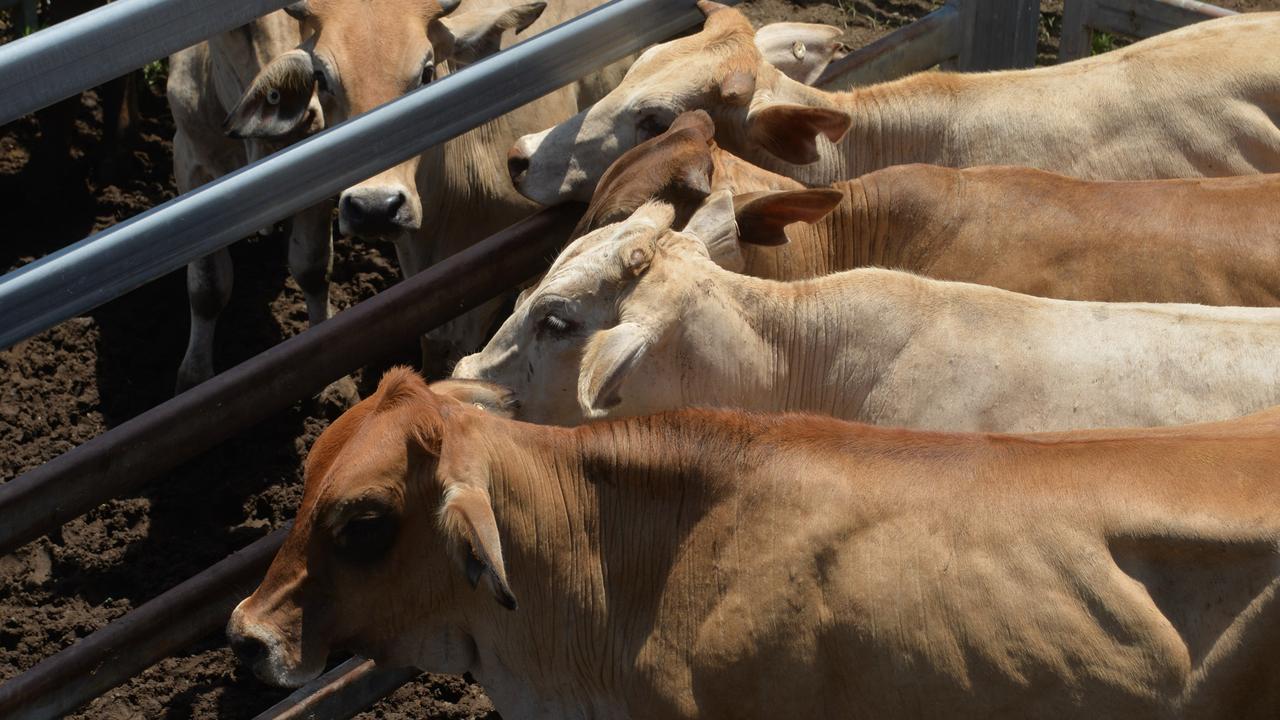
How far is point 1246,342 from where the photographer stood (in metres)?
4.23

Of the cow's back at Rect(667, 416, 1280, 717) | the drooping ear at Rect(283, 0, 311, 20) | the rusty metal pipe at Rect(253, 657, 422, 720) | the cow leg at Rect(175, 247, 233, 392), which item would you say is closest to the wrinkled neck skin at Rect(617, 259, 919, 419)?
the cow's back at Rect(667, 416, 1280, 717)

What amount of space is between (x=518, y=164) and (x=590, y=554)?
7.00ft

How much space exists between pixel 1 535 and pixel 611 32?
8.53 ft

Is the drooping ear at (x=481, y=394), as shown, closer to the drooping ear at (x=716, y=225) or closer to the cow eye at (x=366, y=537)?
the cow eye at (x=366, y=537)

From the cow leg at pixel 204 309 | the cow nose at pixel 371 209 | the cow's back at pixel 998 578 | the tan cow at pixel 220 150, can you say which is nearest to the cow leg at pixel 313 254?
the tan cow at pixel 220 150

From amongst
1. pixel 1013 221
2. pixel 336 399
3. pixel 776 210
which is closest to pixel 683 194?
pixel 776 210

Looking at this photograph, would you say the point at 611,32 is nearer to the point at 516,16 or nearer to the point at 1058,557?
the point at 516,16

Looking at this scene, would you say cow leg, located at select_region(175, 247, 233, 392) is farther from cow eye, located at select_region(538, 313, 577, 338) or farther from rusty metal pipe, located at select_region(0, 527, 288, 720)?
cow eye, located at select_region(538, 313, 577, 338)

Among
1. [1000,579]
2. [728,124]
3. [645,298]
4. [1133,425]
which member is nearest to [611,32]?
[728,124]

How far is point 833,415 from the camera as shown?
178 inches

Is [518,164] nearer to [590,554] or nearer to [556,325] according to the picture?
[556,325]

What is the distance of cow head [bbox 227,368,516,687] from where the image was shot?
3607 mm

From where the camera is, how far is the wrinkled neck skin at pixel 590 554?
3.76m

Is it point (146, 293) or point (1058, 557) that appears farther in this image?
point (146, 293)
